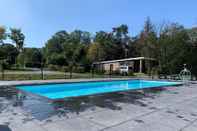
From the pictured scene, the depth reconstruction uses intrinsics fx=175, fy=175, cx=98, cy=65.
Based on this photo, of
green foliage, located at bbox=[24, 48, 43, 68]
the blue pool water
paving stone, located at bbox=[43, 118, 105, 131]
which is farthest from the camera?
green foliage, located at bbox=[24, 48, 43, 68]

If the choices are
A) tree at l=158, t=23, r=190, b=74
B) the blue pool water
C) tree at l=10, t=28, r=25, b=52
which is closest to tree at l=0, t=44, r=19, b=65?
tree at l=10, t=28, r=25, b=52

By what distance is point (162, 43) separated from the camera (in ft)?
63.4

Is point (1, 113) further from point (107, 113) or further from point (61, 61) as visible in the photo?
point (61, 61)

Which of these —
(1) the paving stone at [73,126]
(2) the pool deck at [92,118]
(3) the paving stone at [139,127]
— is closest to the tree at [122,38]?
(2) the pool deck at [92,118]

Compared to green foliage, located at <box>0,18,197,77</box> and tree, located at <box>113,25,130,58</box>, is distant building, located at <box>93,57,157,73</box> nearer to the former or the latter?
green foliage, located at <box>0,18,197,77</box>

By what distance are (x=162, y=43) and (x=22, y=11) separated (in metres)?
14.3

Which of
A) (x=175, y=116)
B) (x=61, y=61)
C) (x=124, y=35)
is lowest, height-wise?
(x=175, y=116)

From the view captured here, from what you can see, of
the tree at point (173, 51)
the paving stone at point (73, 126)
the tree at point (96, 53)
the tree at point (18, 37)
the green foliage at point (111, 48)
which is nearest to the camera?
the paving stone at point (73, 126)

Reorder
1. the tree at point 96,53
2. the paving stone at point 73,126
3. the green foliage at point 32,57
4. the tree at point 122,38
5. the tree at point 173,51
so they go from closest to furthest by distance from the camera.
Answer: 1. the paving stone at point 73,126
2. the tree at point 173,51
3. the tree at point 96,53
4. the tree at point 122,38
5. the green foliage at point 32,57

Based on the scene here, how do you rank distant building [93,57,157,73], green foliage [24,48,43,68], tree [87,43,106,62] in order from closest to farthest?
distant building [93,57,157,73], tree [87,43,106,62], green foliage [24,48,43,68]

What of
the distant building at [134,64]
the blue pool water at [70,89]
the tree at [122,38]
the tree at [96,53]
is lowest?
the blue pool water at [70,89]

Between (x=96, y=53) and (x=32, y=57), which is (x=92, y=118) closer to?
(x=96, y=53)

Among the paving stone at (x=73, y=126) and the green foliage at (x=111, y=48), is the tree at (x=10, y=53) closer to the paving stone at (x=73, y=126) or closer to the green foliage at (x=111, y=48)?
the green foliage at (x=111, y=48)

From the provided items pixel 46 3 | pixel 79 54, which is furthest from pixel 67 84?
pixel 79 54
